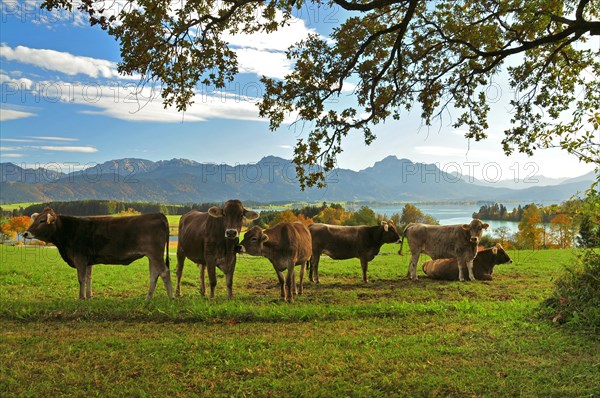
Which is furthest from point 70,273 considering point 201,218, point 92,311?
point 92,311

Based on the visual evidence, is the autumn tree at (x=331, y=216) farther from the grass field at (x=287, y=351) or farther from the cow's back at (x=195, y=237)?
the grass field at (x=287, y=351)

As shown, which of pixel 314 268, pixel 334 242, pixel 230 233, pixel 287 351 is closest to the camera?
pixel 287 351

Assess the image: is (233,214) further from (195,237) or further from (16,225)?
(16,225)

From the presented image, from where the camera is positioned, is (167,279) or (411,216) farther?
(411,216)

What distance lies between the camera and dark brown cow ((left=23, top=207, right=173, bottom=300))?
12.3 metres

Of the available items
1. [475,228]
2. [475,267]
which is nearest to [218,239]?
[475,228]

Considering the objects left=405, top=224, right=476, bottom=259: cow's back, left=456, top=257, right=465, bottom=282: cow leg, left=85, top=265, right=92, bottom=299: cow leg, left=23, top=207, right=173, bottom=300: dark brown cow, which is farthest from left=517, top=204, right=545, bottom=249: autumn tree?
left=85, top=265, right=92, bottom=299: cow leg

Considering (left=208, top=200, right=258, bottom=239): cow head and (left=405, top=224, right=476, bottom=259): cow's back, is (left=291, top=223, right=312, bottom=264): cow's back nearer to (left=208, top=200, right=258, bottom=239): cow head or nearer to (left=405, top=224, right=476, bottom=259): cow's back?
(left=208, top=200, right=258, bottom=239): cow head

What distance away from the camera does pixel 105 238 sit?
1237 cm

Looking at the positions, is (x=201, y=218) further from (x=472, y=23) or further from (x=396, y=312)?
(x=472, y=23)

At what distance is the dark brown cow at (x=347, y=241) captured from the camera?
58.4ft

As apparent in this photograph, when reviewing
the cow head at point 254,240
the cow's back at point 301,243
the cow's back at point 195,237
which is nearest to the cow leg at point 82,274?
the cow's back at point 195,237

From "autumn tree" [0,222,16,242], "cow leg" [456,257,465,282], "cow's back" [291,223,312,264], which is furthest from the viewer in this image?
"autumn tree" [0,222,16,242]

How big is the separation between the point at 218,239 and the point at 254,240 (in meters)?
1.02
